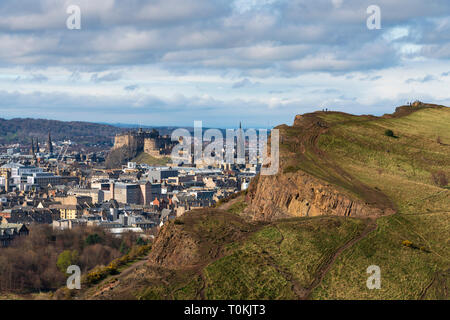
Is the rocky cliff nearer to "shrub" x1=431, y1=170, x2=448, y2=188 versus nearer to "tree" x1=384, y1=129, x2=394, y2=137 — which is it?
"shrub" x1=431, y1=170, x2=448, y2=188

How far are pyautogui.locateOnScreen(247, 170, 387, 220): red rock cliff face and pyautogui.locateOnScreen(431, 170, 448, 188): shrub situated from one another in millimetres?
12073

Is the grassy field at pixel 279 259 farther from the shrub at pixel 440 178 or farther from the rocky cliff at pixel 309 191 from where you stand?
the shrub at pixel 440 178

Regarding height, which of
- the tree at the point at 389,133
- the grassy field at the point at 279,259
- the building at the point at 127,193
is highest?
the tree at the point at 389,133

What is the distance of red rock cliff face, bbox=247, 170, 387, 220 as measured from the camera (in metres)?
60.1

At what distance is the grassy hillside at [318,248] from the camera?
164 feet

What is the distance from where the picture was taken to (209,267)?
51875 mm

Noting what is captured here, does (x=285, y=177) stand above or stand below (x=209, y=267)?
above

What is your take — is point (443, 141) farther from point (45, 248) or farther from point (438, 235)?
point (45, 248)

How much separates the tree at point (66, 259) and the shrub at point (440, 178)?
37351 mm

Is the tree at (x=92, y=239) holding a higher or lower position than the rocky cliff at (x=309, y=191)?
lower

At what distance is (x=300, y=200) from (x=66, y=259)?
1266 inches

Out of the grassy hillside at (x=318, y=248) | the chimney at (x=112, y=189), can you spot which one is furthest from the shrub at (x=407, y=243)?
the chimney at (x=112, y=189)
